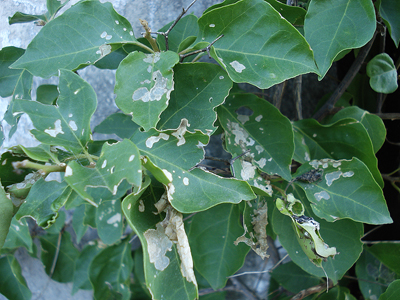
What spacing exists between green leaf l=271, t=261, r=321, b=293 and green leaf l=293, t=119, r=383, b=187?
0.39m

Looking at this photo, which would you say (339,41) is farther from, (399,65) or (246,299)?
(246,299)

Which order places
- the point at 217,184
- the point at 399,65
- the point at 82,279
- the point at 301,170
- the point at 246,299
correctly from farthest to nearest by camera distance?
1. the point at 246,299
2. the point at 82,279
3. the point at 399,65
4. the point at 301,170
5. the point at 217,184

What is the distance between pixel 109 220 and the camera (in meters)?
0.78

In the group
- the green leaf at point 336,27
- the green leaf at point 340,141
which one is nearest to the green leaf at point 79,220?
the green leaf at point 340,141

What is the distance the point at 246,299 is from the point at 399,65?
92cm

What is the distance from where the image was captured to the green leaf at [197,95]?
0.48 metres

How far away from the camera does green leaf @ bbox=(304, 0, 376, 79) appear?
45 centimetres

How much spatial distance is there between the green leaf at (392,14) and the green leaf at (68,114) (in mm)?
542

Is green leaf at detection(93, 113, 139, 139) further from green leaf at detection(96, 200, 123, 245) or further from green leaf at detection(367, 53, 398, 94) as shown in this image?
green leaf at detection(367, 53, 398, 94)

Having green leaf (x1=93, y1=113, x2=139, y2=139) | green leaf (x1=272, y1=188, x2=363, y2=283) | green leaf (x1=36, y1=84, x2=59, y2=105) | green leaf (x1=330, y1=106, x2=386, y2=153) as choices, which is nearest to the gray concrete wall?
green leaf (x1=36, y1=84, x2=59, y2=105)

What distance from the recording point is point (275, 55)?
1.44 ft

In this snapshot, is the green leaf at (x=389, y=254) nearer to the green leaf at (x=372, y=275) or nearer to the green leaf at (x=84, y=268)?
the green leaf at (x=372, y=275)

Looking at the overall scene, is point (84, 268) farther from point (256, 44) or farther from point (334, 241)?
point (256, 44)

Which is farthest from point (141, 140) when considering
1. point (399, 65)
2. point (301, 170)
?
point (399, 65)
